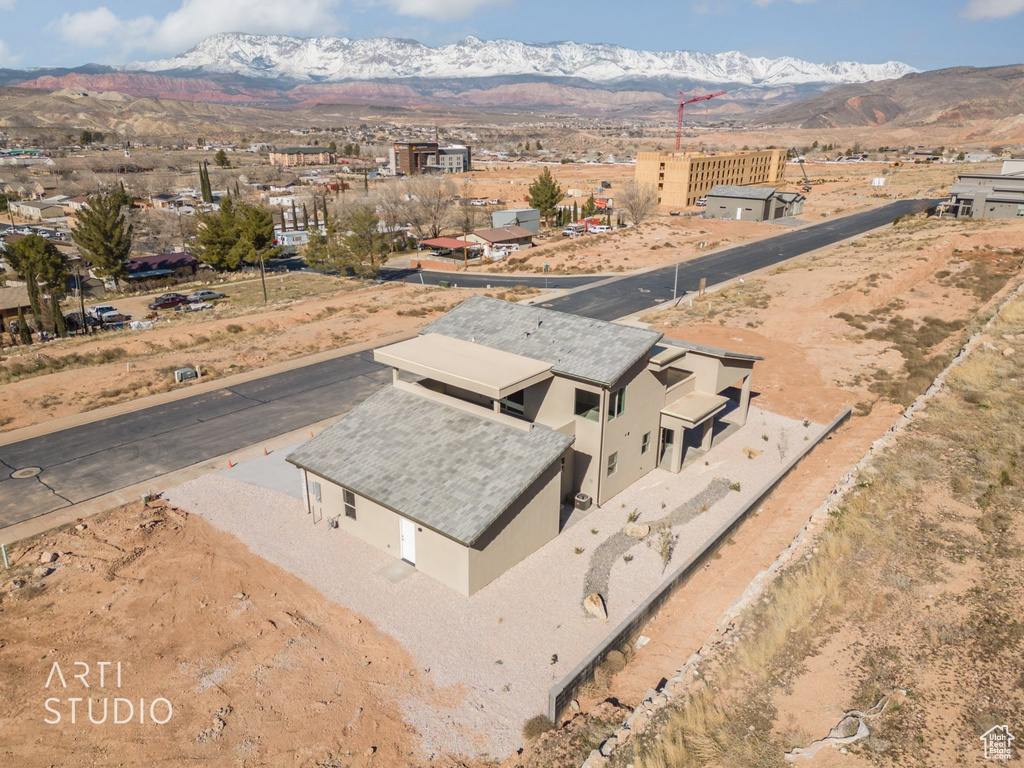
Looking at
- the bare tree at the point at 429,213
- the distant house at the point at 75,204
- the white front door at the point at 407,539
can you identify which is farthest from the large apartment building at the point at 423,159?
the white front door at the point at 407,539

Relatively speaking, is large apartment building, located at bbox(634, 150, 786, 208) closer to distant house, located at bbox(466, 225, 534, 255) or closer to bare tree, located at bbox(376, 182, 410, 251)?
distant house, located at bbox(466, 225, 534, 255)

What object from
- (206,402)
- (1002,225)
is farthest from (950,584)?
(1002,225)

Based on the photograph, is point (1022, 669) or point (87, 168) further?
point (87, 168)

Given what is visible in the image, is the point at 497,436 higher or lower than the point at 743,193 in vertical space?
lower

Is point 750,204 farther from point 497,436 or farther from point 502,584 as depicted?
point 502,584

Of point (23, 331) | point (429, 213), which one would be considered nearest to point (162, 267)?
point (23, 331)

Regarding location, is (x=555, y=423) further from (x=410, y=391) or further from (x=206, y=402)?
(x=206, y=402)

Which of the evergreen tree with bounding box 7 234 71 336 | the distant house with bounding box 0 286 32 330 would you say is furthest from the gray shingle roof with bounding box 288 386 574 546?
the distant house with bounding box 0 286 32 330
